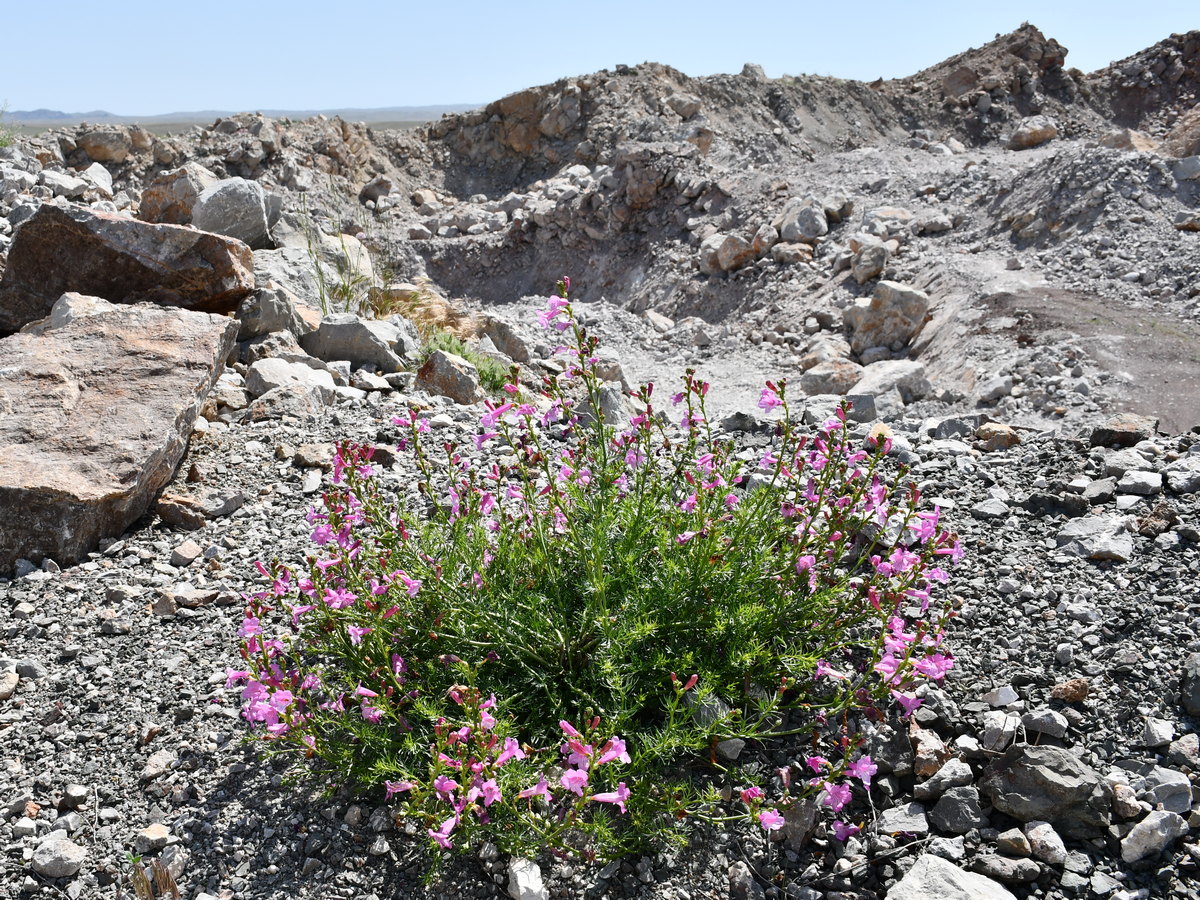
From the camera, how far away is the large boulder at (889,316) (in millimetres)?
10156

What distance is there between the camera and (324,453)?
514 centimetres

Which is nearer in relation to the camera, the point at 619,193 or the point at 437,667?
the point at 437,667

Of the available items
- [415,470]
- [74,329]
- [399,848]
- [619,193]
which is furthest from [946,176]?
[399,848]

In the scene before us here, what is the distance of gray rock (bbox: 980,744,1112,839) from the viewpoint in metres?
2.71

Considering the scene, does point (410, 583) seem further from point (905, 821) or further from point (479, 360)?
point (479, 360)

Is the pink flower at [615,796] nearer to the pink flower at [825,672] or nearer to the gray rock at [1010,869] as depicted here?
the pink flower at [825,672]

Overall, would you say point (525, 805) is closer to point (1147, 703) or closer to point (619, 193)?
point (1147, 703)

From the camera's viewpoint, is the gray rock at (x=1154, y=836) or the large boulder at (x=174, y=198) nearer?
the gray rock at (x=1154, y=836)

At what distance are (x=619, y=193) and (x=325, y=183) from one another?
6578 mm

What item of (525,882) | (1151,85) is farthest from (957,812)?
(1151,85)

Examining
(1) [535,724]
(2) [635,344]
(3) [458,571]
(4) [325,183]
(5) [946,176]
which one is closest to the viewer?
(1) [535,724]

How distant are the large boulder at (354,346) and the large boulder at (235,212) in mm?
3198

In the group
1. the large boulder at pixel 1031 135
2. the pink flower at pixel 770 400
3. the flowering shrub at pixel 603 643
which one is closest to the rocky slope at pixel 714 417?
the flowering shrub at pixel 603 643

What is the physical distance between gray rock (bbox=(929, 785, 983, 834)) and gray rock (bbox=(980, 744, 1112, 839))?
0.24 feet
